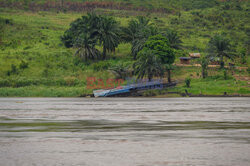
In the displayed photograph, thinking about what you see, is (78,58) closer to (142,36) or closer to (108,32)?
(108,32)

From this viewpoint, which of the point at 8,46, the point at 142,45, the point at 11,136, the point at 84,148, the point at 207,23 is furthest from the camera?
the point at 207,23

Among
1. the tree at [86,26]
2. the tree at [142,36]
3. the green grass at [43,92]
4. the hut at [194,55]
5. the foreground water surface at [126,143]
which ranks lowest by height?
the green grass at [43,92]

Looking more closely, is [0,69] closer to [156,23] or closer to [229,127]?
[156,23]

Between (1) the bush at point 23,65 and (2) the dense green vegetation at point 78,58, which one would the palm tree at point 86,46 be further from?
(1) the bush at point 23,65

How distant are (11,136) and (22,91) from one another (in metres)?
67.5

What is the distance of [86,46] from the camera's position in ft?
378

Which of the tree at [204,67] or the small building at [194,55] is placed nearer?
the tree at [204,67]

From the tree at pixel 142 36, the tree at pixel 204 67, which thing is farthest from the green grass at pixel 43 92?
the tree at pixel 204 67

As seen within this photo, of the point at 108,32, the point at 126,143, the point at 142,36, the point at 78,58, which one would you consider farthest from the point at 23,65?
the point at 126,143

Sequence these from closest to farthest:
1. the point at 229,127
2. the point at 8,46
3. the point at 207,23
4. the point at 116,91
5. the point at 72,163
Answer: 1. the point at 72,163
2. the point at 229,127
3. the point at 116,91
4. the point at 8,46
5. the point at 207,23

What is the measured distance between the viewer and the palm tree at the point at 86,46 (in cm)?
11180

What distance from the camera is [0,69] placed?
108 m

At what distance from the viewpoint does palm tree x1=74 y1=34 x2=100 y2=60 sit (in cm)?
11180

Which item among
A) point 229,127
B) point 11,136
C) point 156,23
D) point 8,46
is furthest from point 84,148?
point 156,23
